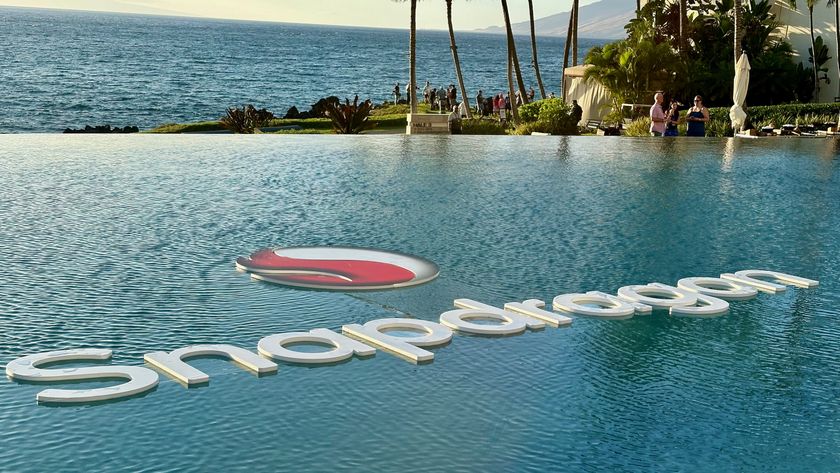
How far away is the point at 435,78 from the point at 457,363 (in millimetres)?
125603

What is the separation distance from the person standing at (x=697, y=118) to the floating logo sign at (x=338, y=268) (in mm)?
15375

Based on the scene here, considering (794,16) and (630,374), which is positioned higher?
(794,16)

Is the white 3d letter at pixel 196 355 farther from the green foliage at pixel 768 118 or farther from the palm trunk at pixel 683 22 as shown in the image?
the palm trunk at pixel 683 22

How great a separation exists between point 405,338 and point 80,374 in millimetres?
2335

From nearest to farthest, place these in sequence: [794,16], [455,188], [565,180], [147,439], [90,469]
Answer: [90,469], [147,439], [455,188], [565,180], [794,16]

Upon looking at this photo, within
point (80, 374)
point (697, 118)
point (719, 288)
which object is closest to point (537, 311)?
point (719, 288)

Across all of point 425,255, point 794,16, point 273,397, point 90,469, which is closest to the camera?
point 90,469

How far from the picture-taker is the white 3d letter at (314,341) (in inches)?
274

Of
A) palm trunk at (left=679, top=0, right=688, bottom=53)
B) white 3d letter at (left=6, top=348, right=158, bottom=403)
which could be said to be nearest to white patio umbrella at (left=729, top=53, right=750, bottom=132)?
palm trunk at (left=679, top=0, right=688, bottom=53)

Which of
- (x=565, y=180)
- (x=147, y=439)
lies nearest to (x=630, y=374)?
(x=147, y=439)

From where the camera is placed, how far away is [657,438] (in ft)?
19.4

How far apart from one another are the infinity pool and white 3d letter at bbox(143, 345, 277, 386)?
0.09 m

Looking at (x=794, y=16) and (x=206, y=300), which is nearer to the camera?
(x=206, y=300)

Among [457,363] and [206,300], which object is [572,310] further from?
[206,300]
